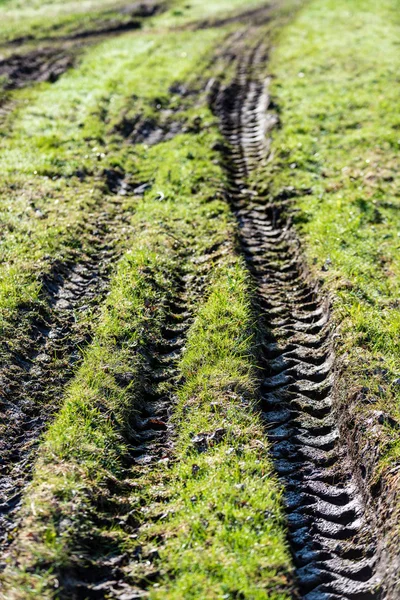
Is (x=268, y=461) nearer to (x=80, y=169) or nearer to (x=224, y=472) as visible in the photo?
(x=224, y=472)

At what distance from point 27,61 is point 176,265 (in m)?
11.9

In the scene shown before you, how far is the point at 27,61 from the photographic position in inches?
725

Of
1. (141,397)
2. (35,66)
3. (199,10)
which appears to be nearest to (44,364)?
(141,397)

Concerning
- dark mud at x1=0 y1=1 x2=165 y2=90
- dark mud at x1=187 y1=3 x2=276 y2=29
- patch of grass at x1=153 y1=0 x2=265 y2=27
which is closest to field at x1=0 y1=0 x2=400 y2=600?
dark mud at x1=0 y1=1 x2=165 y2=90

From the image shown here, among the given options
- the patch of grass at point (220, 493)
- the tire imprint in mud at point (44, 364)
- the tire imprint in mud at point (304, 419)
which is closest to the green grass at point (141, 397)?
the patch of grass at point (220, 493)

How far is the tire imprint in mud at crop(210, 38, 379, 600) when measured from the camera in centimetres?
512

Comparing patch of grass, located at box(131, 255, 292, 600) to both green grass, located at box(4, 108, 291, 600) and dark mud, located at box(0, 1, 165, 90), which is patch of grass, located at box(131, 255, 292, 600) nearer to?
green grass, located at box(4, 108, 291, 600)

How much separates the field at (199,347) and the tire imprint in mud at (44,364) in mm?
23

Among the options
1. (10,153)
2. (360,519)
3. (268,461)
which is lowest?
(360,519)

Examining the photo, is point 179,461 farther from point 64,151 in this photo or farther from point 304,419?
point 64,151

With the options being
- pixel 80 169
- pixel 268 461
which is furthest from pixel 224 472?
pixel 80 169

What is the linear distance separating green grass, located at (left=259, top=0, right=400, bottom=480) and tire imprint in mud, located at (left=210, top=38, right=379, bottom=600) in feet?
0.90

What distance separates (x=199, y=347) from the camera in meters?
7.05

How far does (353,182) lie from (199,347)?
5.31 meters
